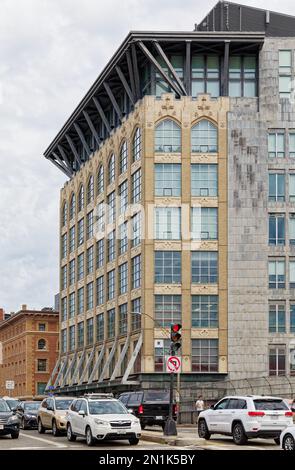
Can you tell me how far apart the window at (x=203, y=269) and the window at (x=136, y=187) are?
707cm

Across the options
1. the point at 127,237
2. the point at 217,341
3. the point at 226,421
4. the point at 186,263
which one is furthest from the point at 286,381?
the point at 226,421

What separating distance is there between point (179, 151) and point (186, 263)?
362 inches

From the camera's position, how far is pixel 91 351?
9044 centimetres

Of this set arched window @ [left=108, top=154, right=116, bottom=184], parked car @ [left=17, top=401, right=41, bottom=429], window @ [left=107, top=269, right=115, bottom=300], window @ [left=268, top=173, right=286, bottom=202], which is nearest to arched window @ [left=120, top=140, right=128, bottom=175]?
arched window @ [left=108, top=154, right=116, bottom=184]

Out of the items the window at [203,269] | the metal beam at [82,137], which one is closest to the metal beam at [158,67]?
the window at [203,269]

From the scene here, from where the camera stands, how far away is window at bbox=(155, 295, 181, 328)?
7494 cm

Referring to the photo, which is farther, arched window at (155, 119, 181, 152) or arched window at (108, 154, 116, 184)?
arched window at (108, 154, 116, 184)

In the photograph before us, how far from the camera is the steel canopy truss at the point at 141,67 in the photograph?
7631cm

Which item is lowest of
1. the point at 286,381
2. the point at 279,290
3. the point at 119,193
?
the point at 286,381

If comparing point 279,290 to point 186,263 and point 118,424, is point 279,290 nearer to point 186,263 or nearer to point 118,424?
point 186,263

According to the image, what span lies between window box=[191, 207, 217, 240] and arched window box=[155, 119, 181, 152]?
5.37m

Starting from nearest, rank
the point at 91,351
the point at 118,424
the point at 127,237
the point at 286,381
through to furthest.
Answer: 1. the point at 118,424
2. the point at 286,381
3. the point at 127,237
4. the point at 91,351

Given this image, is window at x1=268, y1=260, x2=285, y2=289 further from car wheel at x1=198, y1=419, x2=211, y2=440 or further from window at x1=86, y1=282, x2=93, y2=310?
car wheel at x1=198, y1=419, x2=211, y2=440

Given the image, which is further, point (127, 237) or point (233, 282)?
point (127, 237)
